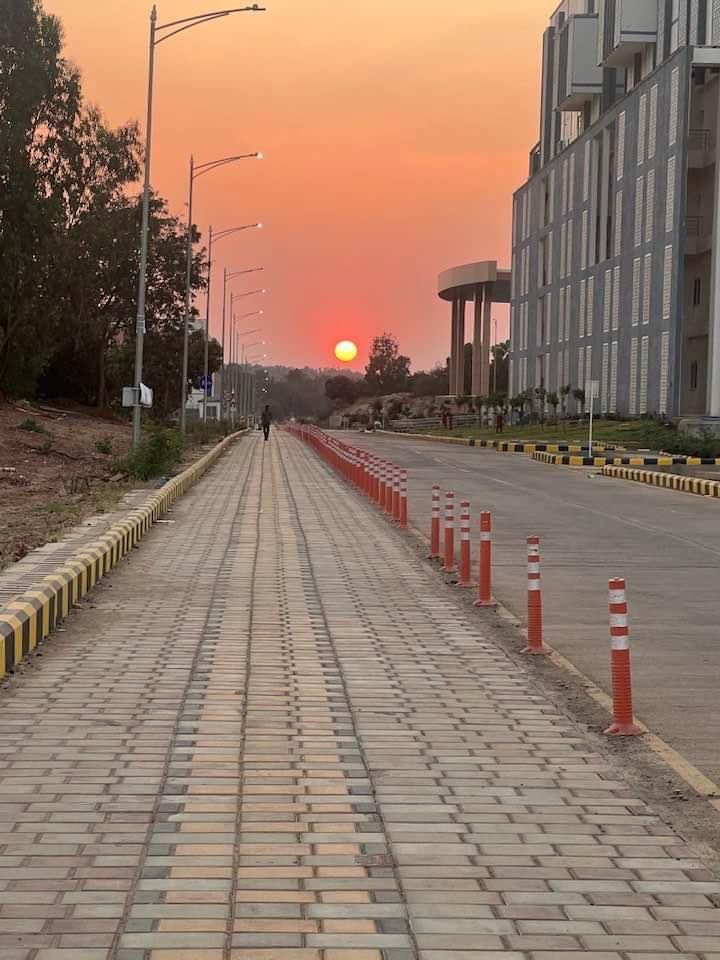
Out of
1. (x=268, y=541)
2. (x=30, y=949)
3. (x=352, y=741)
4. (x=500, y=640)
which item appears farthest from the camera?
(x=268, y=541)

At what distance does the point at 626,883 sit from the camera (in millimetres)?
5133

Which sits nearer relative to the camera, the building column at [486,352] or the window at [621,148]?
the window at [621,148]

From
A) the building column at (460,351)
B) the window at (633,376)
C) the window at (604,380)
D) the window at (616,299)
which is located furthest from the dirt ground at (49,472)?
the building column at (460,351)

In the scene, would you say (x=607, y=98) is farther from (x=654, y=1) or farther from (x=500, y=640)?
(x=500, y=640)

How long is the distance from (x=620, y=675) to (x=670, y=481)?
1098 inches

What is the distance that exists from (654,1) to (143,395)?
49670 millimetres

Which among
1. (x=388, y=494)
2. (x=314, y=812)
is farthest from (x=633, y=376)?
(x=314, y=812)

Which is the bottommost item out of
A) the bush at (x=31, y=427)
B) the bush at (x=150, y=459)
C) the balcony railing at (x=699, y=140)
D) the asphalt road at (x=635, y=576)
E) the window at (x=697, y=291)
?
the asphalt road at (x=635, y=576)

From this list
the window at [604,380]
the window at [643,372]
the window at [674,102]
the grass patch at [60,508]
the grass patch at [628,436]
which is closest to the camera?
the grass patch at [60,508]

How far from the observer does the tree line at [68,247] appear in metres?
46.8

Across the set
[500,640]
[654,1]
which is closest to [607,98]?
[654,1]

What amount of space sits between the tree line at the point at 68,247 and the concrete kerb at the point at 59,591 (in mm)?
29387

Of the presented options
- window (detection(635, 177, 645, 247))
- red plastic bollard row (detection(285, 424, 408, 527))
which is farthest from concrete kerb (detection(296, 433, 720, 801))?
window (detection(635, 177, 645, 247))

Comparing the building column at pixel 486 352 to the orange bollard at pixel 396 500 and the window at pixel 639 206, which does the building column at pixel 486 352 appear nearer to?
the window at pixel 639 206
